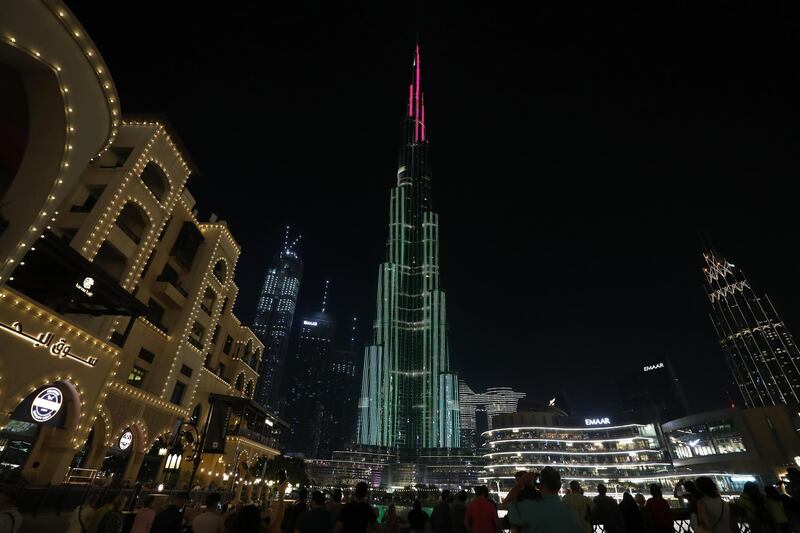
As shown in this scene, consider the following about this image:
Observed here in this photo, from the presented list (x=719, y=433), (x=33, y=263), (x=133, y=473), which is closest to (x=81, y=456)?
(x=133, y=473)

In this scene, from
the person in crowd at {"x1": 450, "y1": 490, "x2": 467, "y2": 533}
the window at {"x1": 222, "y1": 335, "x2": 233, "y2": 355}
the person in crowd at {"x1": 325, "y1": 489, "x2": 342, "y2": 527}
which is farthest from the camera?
the window at {"x1": 222, "y1": 335, "x2": 233, "y2": 355}

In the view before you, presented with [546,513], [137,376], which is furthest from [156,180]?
[546,513]

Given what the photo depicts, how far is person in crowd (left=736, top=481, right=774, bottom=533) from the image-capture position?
758cm

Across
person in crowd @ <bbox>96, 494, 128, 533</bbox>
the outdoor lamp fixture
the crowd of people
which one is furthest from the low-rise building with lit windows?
person in crowd @ <bbox>96, 494, 128, 533</bbox>

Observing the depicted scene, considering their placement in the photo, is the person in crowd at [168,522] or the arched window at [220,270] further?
the arched window at [220,270]

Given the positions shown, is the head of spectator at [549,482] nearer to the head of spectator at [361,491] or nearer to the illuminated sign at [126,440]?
the head of spectator at [361,491]

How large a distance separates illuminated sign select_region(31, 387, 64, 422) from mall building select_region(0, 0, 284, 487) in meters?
0.05

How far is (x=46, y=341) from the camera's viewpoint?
53.9ft

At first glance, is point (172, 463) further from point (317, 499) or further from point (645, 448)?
point (645, 448)

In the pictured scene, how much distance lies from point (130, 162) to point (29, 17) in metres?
15.4

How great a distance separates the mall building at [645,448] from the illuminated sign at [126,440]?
95245 millimetres

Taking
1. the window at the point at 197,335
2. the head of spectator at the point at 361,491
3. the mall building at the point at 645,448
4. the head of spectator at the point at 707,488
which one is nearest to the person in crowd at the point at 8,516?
the head of spectator at the point at 361,491

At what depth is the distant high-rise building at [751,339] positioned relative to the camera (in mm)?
139875

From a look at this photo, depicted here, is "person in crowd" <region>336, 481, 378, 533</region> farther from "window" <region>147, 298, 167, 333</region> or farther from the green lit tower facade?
the green lit tower facade
